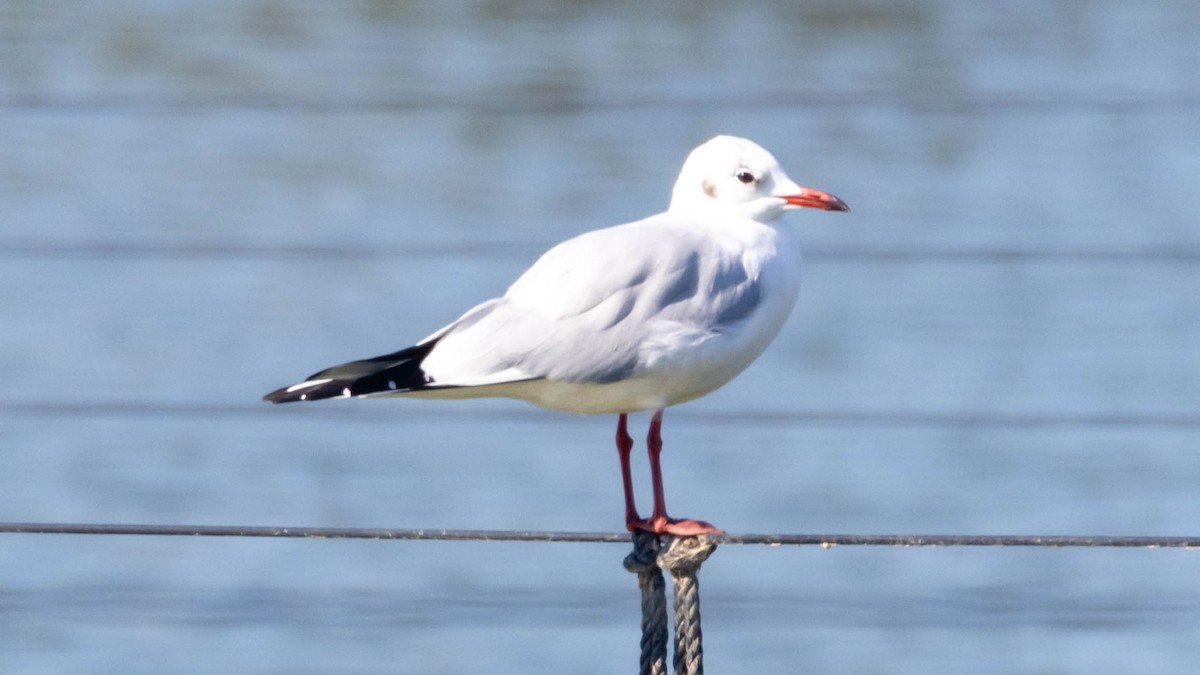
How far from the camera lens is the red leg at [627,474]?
1.83 meters

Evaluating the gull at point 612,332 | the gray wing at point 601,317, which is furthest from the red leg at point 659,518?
the gray wing at point 601,317

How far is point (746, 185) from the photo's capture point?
5.95 ft

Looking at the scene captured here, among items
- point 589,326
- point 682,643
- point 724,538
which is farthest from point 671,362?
point 682,643

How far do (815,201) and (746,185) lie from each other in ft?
0.27

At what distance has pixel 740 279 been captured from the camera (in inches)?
68.6

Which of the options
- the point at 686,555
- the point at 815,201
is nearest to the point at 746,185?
the point at 815,201

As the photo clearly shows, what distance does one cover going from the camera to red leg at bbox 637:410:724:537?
1783 mm

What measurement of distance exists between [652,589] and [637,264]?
14.2 inches

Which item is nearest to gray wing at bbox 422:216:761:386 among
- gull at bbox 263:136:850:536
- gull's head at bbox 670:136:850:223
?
gull at bbox 263:136:850:536

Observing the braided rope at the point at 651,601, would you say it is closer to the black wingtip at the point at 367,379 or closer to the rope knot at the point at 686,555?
the rope knot at the point at 686,555

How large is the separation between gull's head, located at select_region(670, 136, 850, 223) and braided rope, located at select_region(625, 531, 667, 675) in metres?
0.39

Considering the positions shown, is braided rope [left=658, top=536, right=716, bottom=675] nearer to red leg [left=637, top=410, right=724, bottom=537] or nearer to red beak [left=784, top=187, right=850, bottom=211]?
red leg [left=637, top=410, right=724, bottom=537]

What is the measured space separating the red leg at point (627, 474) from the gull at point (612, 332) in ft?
0.23

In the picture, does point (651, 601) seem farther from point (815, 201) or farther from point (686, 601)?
point (815, 201)
